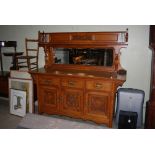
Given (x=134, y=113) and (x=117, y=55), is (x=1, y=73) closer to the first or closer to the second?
(x=117, y=55)

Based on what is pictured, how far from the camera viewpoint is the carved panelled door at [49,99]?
10.6 feet

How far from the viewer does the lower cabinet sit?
9.46 feet

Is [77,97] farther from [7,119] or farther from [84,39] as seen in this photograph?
[7,119]

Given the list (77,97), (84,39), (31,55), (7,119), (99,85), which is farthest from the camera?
(31,55)

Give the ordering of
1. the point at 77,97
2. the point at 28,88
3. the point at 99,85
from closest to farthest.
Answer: the point at 99,85
the point at 77,97
the point at 28,88

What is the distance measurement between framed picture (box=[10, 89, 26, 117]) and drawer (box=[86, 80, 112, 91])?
144cm

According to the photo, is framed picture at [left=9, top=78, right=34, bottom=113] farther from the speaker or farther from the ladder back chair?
the speaker

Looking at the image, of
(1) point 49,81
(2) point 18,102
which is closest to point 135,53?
(1) point 49,81

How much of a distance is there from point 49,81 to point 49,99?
37cm

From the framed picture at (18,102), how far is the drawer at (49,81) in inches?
21.5

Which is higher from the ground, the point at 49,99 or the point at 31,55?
the point at 31,55

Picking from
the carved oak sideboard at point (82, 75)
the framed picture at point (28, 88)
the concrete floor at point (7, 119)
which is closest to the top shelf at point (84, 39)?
the carved oak sideboard at point (82, 75)

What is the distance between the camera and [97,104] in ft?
9.76

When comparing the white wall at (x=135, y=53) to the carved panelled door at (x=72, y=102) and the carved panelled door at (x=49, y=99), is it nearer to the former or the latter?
the carved panelled door at (x=72, y=102)
